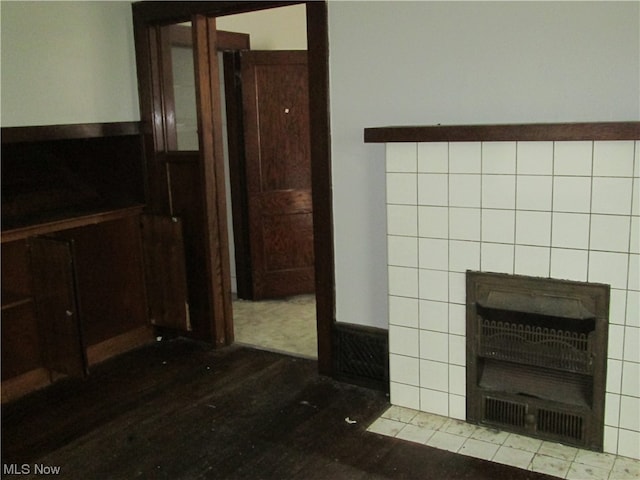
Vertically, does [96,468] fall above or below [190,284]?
below

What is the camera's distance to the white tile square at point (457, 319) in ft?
8.96

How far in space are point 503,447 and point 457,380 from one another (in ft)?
1.11

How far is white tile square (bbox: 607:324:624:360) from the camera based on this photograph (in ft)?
7.90

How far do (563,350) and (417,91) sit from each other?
1230mm

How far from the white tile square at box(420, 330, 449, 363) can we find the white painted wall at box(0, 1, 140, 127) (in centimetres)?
209

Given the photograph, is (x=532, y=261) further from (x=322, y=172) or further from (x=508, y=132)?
(x=322, y=172)

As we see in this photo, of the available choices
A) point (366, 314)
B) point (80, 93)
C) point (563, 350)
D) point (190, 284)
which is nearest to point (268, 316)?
point (190, 284)

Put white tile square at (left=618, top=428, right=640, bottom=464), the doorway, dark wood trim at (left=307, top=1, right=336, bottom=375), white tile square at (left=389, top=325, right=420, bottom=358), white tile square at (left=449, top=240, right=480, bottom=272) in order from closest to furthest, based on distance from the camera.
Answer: white tile square at (left=618, top=428, right=640, bottom=464)
white tile square at (left=449, top=240, right=480, bottom=272)
white tile square at (left=389, top=325, right=420, bottom=358)
dark wood trim at (left=307, top=1, right=336, bottom=375)
the doorway

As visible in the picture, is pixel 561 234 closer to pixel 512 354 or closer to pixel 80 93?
pixel 512 354

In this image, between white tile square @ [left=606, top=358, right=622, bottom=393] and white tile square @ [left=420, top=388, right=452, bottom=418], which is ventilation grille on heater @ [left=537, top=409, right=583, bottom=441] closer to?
white tile square @ [left=606, top=358, right=622, bottom=393]

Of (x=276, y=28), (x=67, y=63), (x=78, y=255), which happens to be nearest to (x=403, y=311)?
(x=78, y=255)

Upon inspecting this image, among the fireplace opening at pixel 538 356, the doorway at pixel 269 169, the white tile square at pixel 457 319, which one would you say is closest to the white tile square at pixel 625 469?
the fireplace opening at pixel 538 356

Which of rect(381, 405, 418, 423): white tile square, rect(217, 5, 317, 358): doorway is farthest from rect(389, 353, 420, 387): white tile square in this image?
rect(217, 5, 317, 358): doorway

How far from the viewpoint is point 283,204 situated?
182 inches
